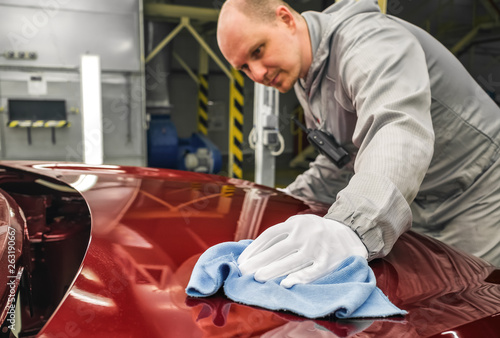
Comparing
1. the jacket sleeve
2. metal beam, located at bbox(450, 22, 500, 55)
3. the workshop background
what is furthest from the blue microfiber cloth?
metal beam, located at bbox(450, 22, 500, 55)

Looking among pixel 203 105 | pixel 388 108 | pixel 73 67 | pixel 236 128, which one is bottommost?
pixel 203 105

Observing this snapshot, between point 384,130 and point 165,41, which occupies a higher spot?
point 384,130

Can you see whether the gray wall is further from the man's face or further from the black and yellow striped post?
the man's face

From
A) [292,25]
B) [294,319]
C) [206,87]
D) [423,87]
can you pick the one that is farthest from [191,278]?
[206,87]

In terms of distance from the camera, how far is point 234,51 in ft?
4.70

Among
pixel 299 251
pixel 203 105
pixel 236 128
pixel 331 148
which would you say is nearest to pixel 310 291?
pixel 299 251

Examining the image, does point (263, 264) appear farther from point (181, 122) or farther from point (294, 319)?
point (181, 122)

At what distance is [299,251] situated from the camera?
0.69 meters

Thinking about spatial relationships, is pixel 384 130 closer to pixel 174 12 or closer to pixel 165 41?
pixel 165 41

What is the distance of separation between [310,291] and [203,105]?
24.5 feet

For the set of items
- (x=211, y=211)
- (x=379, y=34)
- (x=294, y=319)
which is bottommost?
(x=211, y=211)

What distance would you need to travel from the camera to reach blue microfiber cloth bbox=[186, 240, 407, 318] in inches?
22.7

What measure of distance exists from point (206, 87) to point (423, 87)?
6.83 meters

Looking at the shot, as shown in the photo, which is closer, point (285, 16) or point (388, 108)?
point (388, 108)
